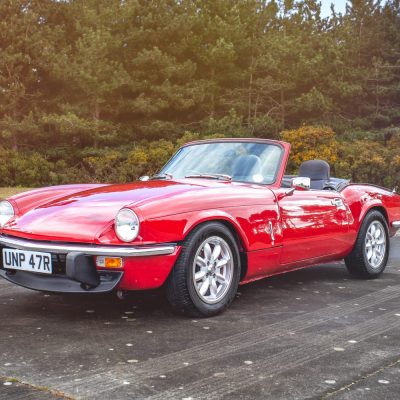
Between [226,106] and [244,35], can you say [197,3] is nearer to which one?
[244,35]

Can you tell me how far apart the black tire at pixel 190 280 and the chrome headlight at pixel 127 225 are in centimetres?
40

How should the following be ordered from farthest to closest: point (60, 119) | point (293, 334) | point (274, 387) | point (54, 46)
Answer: point (54, 46) < point (60, 119) < point (293, 334) < point (274, 387)

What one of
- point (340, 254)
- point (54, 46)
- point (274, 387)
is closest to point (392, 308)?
point (340, 254)

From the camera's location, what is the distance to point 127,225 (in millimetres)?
4199

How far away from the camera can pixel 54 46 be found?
3694 cm

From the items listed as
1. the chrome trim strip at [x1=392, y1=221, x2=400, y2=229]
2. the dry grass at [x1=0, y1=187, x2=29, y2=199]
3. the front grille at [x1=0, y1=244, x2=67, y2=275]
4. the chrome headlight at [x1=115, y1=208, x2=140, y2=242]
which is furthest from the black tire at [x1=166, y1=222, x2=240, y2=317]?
the dry grass at [x1=0, y1=187, x2=29, y2=199]

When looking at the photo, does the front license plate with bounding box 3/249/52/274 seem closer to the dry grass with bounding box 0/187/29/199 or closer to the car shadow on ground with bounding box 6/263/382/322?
the car shadow on ground with bounding box 6/263/382/322

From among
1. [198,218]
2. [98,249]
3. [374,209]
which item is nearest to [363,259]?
[374,209]

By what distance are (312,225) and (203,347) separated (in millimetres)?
2157

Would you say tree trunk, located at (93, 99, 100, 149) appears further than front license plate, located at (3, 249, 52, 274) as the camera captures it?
Yes

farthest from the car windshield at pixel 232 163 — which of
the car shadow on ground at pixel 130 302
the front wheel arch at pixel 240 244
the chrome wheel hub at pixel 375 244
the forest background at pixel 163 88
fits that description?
the forest background at pixel 163 88

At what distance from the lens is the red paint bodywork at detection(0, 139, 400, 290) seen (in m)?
4.24

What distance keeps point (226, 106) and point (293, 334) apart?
36153 mm

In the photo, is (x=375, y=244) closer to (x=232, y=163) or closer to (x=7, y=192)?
(x=232, y=163)
